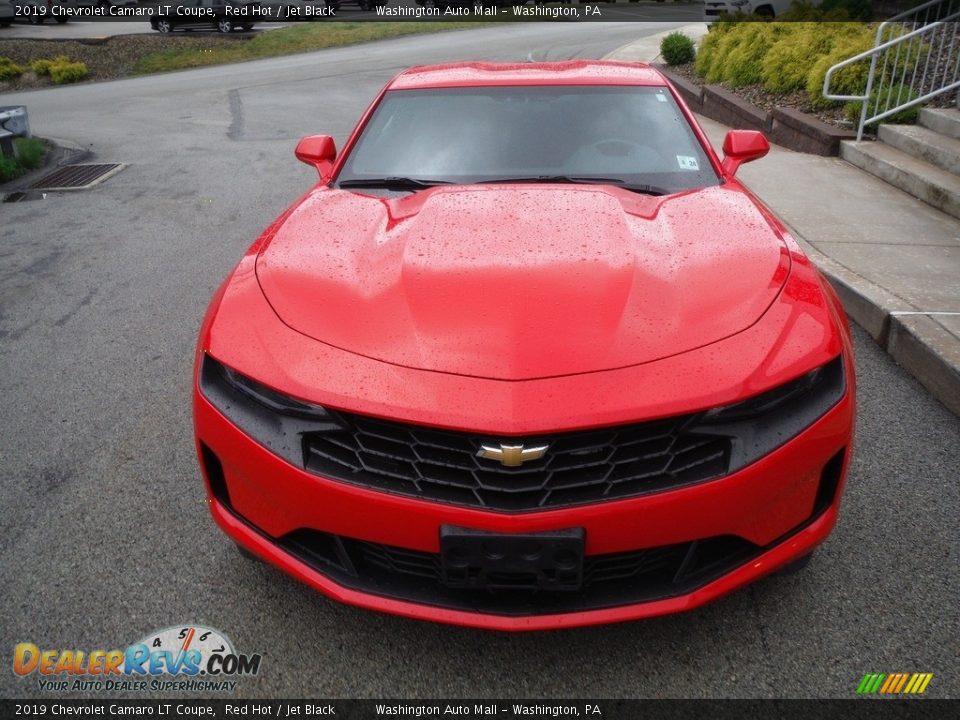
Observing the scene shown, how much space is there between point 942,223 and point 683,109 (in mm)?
3540

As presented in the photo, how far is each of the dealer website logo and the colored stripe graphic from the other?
5.30ft

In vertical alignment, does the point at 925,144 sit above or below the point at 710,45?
below

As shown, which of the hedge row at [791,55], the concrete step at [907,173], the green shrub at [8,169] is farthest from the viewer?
the hedge row at [791,55]

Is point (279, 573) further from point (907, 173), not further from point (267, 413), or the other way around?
point (907, 173)

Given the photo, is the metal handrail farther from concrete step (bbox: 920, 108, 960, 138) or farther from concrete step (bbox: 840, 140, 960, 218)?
concrete step (bbox: 840, 140, 960, 218)

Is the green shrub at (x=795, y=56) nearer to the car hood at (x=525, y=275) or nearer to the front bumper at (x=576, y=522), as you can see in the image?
the car hood at (x=525, y=275)

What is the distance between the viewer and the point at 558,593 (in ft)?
6.54

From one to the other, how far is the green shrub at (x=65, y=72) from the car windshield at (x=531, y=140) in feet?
62.7

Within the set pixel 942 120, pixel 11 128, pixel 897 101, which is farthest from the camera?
pixel 11 128

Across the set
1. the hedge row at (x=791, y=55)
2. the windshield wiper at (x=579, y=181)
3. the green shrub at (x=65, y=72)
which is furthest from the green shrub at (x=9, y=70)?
the windshield wiper at (x=579, y=181)

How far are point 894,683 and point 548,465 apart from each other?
1.11m

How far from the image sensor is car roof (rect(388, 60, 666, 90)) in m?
3.61

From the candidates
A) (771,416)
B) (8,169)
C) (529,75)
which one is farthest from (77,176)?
(771,416)

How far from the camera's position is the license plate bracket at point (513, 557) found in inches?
73.2
